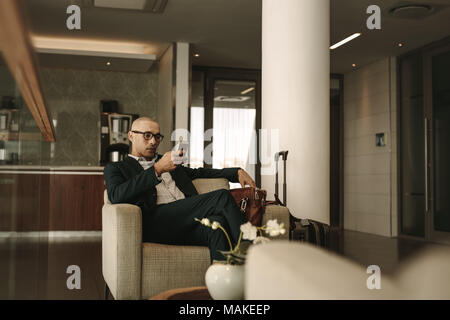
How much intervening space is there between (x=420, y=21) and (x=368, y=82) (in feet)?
7.49

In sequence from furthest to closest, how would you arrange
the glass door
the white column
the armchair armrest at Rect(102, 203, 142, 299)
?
the glass door → the white column → the armchair armrest at Rect(102, 203, 142, 299)

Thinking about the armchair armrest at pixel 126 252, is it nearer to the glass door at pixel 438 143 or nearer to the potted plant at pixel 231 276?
the potted plant at pixel 231 276

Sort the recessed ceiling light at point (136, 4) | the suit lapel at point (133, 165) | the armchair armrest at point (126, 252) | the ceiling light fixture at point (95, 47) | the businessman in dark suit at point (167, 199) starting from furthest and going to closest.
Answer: the ceiling light fixture at point (95, 47)
the recessed ceiling light at point (136, 4)
the suit lapel at point (133, 165)
the businessman in dark suit at point (167, 199)
the armchair armrest at point (126, 252)

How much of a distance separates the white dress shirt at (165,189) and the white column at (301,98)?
92cm

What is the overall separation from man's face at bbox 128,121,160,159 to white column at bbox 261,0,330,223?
100 centimetres

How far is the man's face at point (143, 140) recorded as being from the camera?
124 inches

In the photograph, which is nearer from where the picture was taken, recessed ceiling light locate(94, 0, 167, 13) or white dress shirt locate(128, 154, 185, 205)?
white dress shirt locate(128, 154, 185, 205)

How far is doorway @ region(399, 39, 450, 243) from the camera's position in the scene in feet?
22.3

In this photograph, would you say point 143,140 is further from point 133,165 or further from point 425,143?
point 425,143

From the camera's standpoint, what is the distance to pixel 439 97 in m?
6.92

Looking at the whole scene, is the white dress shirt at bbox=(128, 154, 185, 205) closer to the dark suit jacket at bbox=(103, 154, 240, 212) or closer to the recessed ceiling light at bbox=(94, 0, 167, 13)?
the dark suit jacket at bbox=(103, 154, 240, 212)

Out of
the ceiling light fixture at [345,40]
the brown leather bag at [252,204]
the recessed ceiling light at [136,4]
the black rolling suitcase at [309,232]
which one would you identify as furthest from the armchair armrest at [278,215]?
the ceiling light fixture at [345,40]

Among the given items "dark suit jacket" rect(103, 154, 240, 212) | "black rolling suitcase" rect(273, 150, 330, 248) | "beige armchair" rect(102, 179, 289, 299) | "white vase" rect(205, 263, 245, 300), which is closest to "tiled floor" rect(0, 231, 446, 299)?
"black rolling suitcase" rect(273, 150, 330, 248)
